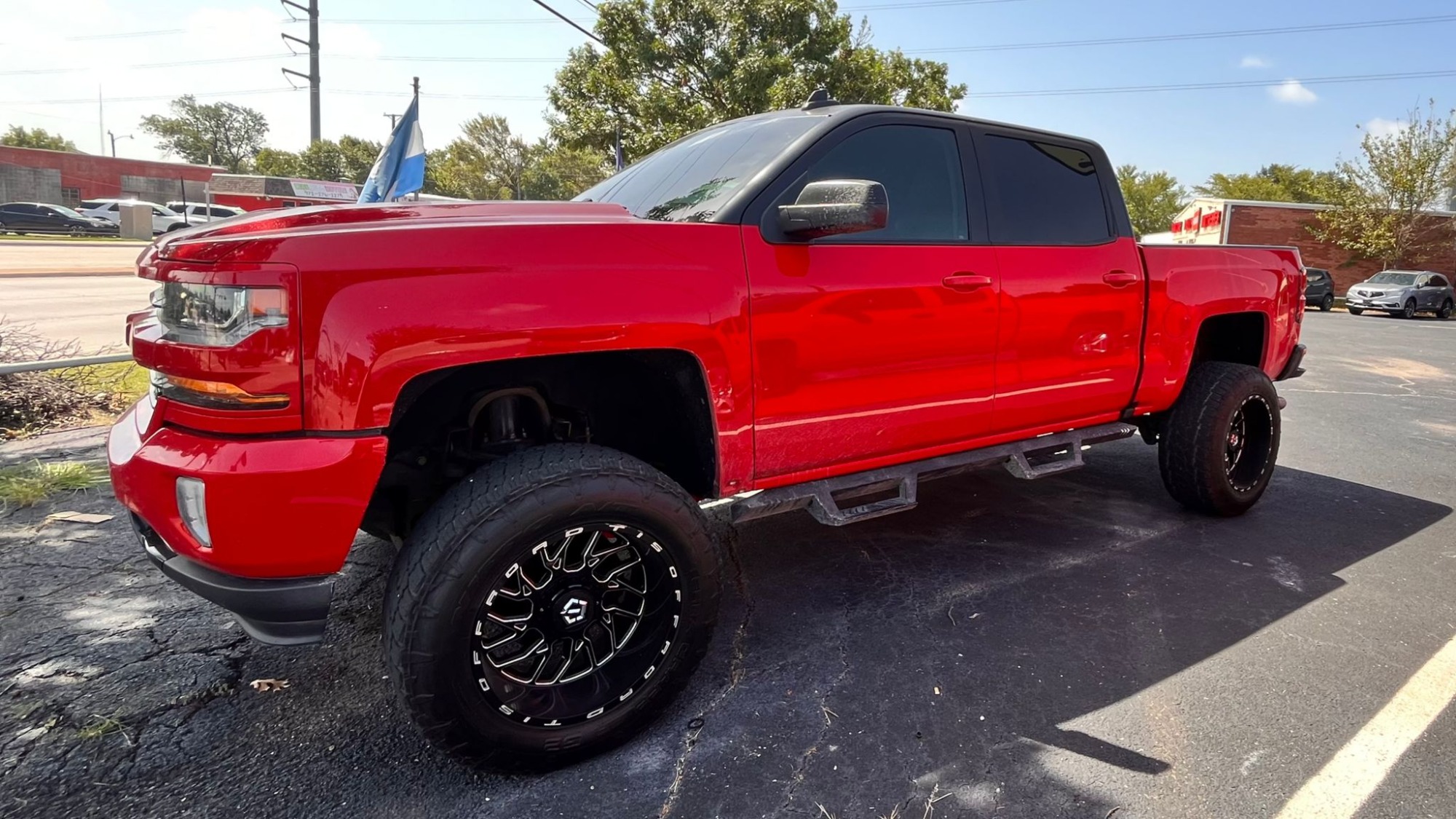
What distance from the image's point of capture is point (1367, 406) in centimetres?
798

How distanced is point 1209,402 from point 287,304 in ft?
13.6

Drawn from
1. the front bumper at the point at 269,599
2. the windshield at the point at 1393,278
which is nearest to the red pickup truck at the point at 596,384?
the front bumper at the point at 269,599

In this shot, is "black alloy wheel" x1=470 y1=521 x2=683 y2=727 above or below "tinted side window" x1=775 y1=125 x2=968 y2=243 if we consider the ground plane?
below

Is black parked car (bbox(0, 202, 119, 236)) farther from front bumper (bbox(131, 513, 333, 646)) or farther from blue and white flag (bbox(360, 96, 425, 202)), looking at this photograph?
front bumper (bbox(131, 513, 333, 646))

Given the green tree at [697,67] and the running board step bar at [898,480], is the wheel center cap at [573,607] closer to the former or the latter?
the running board step bar at [898,480]

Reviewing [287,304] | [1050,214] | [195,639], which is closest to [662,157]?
[1050,214]

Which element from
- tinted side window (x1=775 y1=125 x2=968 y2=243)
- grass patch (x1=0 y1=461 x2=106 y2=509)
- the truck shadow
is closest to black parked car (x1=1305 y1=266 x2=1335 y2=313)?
the truck shadow

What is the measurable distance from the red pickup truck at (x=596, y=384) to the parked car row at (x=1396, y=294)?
87.6ft

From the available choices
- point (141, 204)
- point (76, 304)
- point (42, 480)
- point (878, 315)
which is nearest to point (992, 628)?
point (878, 315)

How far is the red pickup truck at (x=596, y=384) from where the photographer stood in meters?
1.91

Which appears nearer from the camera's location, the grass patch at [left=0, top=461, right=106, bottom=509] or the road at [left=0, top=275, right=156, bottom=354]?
the grass patch at [left=0, top=461, right=106, bottom=509]

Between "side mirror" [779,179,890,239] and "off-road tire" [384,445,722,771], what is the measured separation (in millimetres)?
893

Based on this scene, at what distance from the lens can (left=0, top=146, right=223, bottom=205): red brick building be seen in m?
44.0

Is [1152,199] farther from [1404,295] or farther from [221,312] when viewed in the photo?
[221,312]
